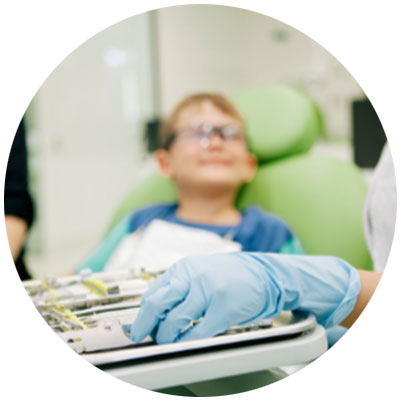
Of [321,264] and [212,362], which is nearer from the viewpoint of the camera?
[212,362]

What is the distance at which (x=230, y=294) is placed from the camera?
2.08ft

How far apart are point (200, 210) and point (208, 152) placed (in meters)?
0.18

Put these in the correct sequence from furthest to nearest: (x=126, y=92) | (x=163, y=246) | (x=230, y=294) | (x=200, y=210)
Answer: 1. (x=126, y=92)
2. (x=200, y=210)
3. (x=163, y=246)
4. (x=230, y=294)

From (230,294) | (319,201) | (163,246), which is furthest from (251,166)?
(230,294)

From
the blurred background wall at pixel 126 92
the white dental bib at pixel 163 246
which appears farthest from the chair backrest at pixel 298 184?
the blurred background wall at pixel 126 92

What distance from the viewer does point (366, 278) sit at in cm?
75

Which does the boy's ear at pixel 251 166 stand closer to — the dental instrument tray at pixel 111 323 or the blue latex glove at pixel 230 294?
the dental instrument tray at pixel 111 323

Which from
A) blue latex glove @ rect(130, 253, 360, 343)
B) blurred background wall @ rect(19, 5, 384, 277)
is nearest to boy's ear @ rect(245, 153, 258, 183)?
blue latex glove @ rect(130, 253, 360, 343)

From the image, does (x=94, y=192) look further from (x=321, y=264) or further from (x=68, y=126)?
(x=321, y=264)

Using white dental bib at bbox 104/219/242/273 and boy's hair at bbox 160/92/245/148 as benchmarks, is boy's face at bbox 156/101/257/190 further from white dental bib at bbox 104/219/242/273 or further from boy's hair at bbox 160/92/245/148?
white dental bib at bbox 104/219/242/273

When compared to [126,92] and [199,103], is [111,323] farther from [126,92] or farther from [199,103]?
[126,92]

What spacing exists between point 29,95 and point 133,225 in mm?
781

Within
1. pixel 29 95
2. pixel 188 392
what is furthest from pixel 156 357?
pixel 29 95

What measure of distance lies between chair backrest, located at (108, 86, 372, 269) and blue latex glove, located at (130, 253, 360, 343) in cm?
55
